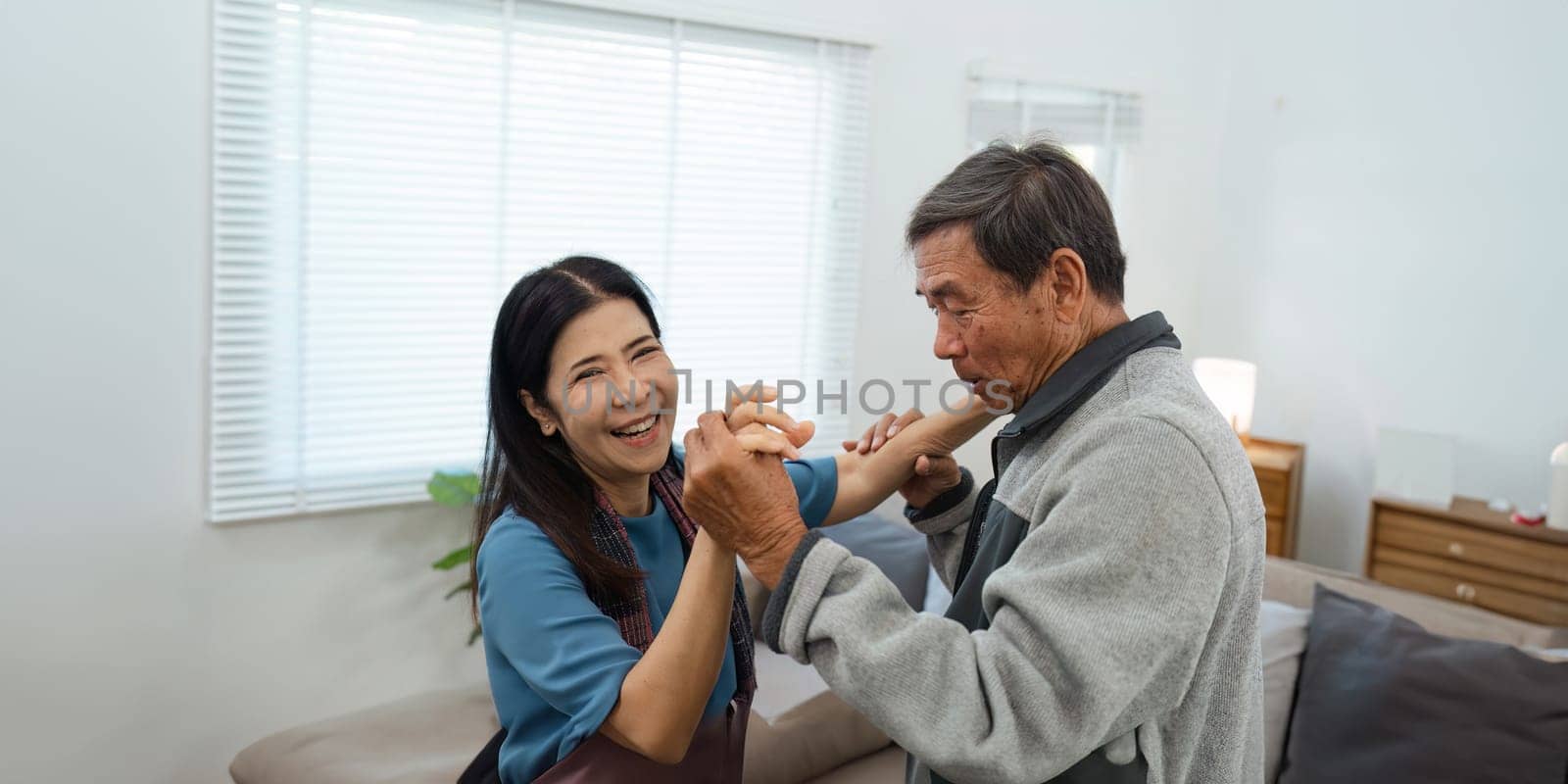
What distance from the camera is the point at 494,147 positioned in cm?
312

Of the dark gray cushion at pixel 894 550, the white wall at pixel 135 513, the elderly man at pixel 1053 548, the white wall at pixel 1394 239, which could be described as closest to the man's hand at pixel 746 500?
the elderly man at pixel 1053 548

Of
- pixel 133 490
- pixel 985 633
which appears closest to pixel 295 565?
pixel 133 490

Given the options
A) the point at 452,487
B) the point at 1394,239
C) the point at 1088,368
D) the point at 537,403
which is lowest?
the point at 452,487

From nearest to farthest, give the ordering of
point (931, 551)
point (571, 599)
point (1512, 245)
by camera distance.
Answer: point (571, 599), point (931, 551), point (1512, 245)

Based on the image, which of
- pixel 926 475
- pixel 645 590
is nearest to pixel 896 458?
pixel 926 475

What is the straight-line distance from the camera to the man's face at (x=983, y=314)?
125cm

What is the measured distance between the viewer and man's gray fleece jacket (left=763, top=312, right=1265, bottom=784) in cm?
102

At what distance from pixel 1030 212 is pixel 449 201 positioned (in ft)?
7.29

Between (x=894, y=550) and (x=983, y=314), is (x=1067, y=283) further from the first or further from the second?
(x=894, y=550)

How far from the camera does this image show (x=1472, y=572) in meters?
3.47

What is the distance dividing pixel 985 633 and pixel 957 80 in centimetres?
330

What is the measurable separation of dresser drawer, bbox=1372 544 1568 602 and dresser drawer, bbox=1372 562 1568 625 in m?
0.01

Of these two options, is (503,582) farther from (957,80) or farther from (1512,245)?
(1512,245)

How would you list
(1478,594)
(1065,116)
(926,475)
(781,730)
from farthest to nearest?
1. (1065,116)
2. (1478,594)
3. (781,730)
4. (926,475)
